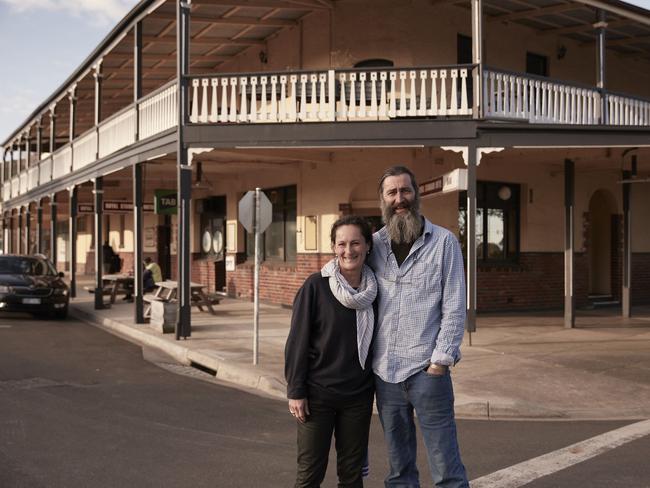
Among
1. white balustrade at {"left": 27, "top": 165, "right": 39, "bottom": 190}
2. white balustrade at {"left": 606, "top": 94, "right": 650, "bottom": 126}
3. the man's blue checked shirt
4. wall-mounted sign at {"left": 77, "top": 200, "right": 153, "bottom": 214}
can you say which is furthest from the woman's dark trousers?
white balustrade at {"left": 27, "top": 165, "right": 39, "bottom": 190}

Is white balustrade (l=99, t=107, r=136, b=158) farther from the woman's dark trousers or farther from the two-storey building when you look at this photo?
the woman's dark trousers

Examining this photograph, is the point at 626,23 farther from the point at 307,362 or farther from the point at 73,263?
the point at 73,263

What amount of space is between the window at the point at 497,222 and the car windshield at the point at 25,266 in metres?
10.3

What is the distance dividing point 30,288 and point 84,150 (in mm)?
5604

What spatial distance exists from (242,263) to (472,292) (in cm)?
967

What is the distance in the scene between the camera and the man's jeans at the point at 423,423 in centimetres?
363

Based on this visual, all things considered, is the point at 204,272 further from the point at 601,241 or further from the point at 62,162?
the point at 601,241

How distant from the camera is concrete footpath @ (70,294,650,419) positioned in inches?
310

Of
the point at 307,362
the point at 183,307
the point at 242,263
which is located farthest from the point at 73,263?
the point at 307,362

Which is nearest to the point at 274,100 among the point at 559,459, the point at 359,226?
the point at 559,459

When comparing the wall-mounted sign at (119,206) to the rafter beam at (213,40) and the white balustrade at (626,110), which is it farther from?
the white balustrade at (626,110)

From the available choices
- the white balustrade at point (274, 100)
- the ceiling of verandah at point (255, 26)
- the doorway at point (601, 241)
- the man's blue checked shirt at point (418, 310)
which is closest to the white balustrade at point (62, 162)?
the ceiling of verandah at point (255, 26)

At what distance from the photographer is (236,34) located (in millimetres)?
17266

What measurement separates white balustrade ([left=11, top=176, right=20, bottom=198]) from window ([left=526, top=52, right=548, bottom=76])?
2381cm
